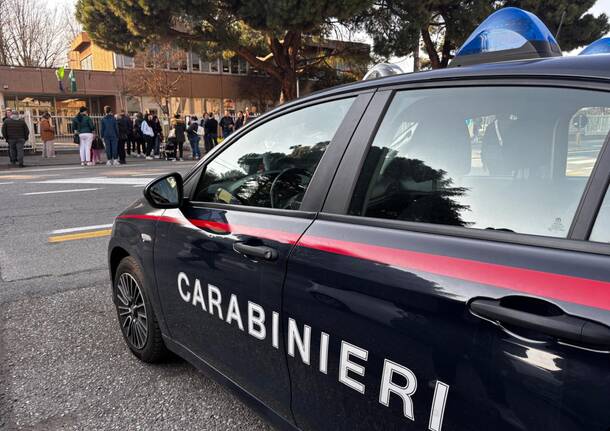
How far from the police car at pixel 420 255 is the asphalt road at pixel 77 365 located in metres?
0.38

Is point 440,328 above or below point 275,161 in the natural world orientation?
below

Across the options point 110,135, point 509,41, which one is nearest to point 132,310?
point 509,41

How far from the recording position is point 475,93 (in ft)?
4.72

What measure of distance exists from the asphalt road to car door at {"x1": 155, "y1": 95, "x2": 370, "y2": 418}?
36cm

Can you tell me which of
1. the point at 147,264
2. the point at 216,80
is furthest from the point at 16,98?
the point at 147,264

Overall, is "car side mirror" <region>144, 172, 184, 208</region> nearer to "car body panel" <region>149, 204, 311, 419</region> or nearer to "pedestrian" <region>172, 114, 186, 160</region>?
"car body panel" <region>149, 204, 311, 419</region>

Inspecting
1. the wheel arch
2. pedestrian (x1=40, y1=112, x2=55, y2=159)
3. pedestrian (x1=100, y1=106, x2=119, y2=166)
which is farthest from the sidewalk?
the wheel arch

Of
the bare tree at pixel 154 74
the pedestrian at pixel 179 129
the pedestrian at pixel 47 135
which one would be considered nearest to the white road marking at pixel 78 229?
the pedestrian at pixel 179 129

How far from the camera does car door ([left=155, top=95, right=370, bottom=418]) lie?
1.70 metres

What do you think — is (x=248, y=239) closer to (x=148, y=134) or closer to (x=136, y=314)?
(x=136, y=314)

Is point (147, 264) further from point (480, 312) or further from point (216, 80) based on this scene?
point (216, 80)

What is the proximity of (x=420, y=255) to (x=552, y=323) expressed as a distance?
1.25 feet

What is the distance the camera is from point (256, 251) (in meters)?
1.72

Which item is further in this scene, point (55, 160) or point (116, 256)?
point (55, 160)
